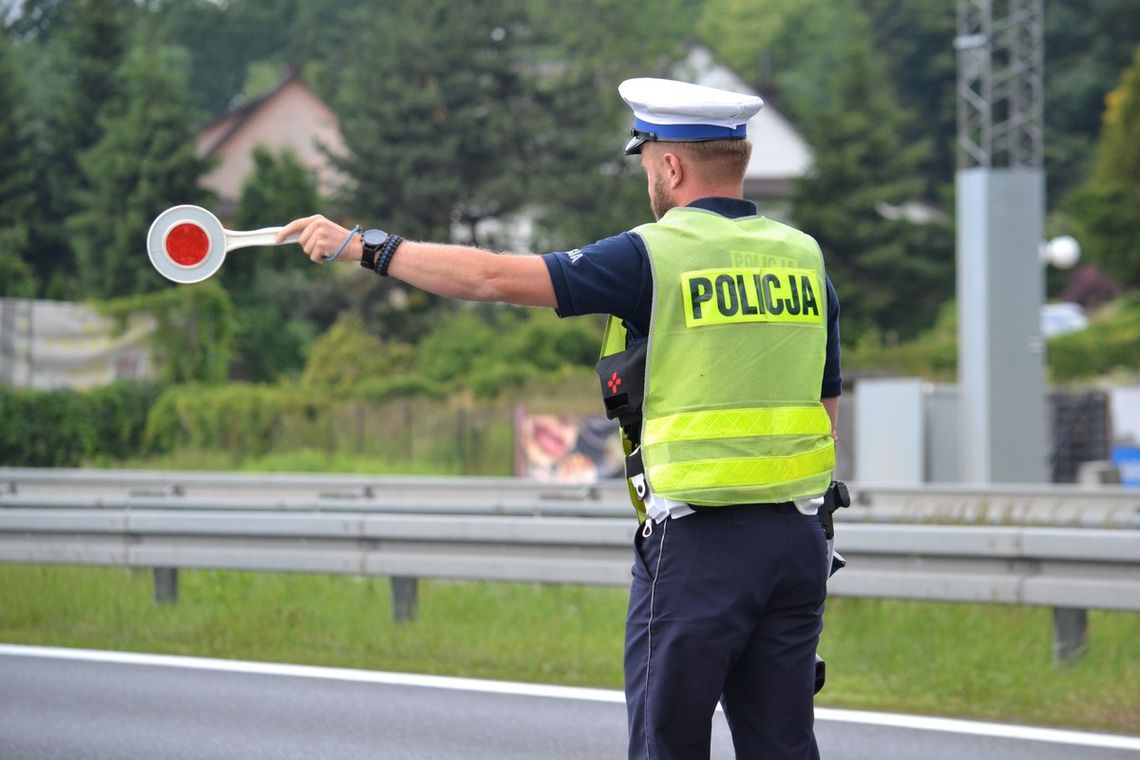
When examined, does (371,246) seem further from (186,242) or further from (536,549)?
(536,549)

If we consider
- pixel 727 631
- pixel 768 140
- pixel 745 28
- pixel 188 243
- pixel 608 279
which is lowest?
pixel 727 631

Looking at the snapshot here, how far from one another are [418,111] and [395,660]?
36.0 m

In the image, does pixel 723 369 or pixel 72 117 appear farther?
pixel 72 117

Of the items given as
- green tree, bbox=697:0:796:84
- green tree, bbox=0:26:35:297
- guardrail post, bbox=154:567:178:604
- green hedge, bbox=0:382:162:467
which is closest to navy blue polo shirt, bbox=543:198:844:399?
guardrail post, bbox=154:567:178:604

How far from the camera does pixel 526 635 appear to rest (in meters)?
8.73

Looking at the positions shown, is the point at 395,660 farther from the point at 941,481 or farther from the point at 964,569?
the point at 941,481

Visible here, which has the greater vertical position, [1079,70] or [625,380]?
[1079,70]

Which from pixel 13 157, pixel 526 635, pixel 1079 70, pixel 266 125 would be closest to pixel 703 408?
pixel 526 635

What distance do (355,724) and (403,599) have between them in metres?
2.38

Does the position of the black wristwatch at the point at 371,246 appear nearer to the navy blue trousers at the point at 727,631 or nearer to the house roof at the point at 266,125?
the navy blue trousers at the point at 727,631

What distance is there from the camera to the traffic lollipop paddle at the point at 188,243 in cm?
368

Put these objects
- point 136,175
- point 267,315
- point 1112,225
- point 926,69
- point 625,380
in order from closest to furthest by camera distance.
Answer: point 625,380 < point 267,315 < point 136,175 < point 1112,225 < point 926,69

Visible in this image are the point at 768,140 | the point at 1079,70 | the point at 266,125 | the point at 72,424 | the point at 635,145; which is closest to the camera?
the point at 635,145

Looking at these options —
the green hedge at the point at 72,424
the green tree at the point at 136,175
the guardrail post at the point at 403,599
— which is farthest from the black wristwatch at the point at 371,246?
the green tree at the point at 136,175
